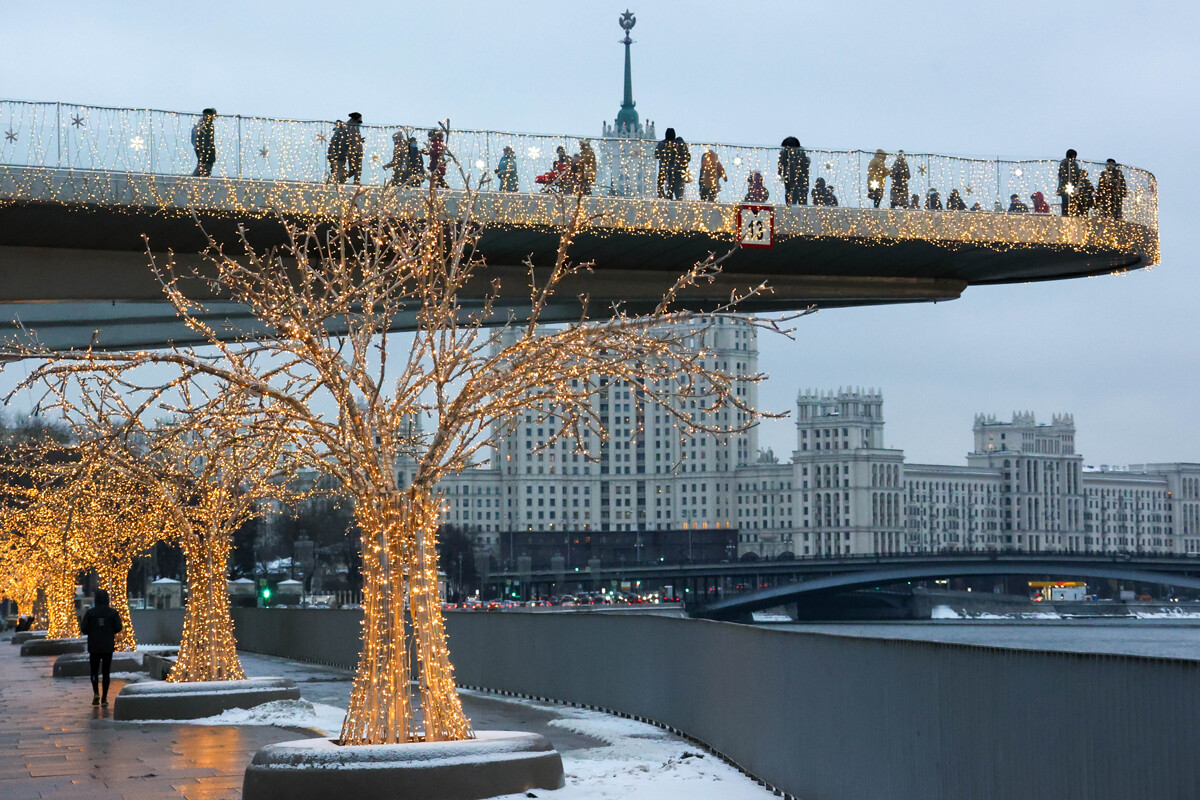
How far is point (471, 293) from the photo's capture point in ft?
102

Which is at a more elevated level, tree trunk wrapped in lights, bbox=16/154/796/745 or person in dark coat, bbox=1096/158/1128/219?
person in dark coat, bbox=1096/158/1128/219

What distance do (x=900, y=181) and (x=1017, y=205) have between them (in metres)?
2.73

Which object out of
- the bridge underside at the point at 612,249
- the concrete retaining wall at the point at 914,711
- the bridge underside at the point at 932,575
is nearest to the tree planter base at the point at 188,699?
the concrete retaining wall at the point at 914,711

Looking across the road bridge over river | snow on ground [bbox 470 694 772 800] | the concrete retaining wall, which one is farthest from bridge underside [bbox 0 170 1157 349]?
snow on ground [bbox 470 694 772 800]

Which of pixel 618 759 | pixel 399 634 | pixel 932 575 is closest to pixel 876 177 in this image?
pixel 618 759

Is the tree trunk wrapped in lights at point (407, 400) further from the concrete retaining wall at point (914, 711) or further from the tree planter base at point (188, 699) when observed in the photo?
the tree planter base at point (188, 699)

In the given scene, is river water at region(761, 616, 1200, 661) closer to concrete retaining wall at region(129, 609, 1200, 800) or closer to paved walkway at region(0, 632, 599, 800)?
paved walkway at region(0, 632, 599, 800)

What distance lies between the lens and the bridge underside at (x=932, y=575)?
94500 millimetres

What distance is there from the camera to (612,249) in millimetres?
30500

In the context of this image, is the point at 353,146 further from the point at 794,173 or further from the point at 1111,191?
the point at 1111,191

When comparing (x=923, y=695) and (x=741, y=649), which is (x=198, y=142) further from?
(x=923, y=695)

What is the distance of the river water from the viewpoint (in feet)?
268

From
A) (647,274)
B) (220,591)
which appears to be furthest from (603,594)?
(220,591)

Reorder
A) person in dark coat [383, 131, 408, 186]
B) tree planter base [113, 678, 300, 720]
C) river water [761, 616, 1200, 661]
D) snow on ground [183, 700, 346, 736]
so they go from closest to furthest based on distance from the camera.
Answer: snow on ground [183, 700, 346, 736], tree planter base [113, 678, 300, 720], person in dark coat [383, 131, 408, 186], river water [761, 616, 1200, 661]
